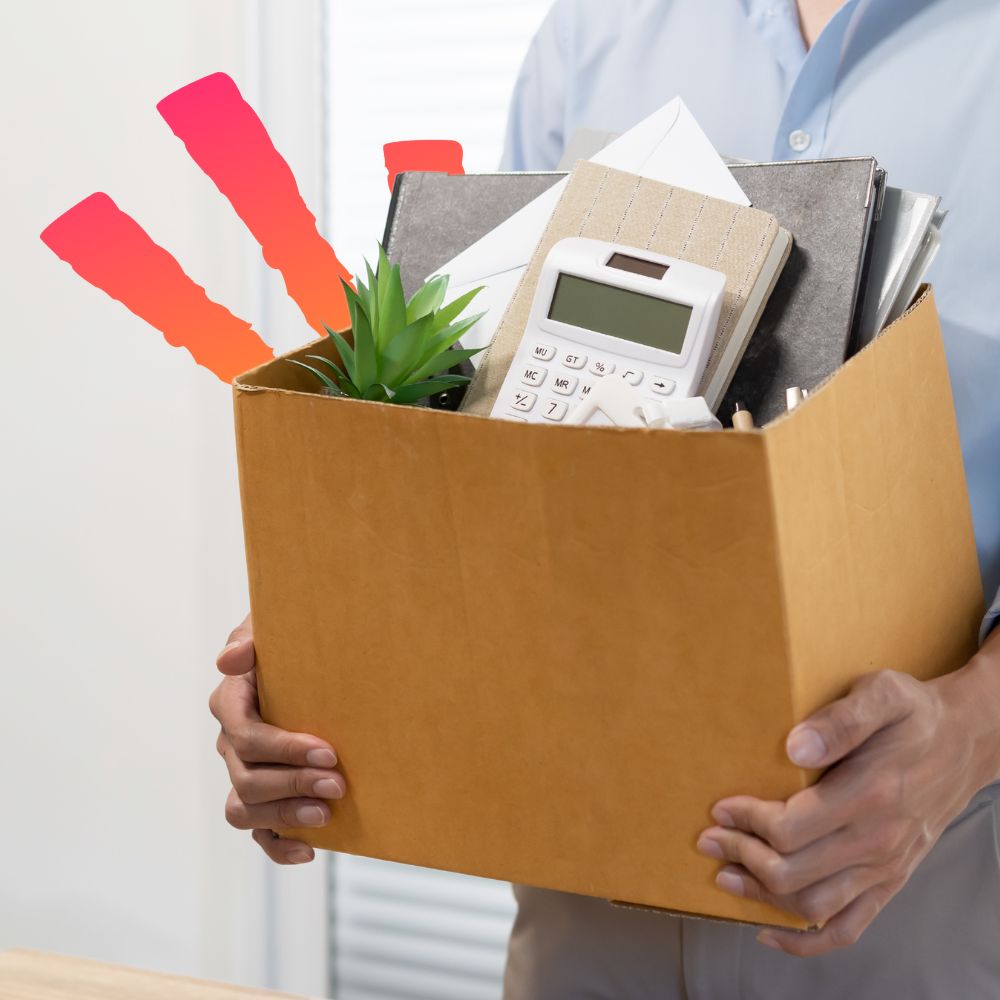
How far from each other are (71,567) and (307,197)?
0.58 meters

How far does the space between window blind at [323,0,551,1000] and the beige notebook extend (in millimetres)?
818

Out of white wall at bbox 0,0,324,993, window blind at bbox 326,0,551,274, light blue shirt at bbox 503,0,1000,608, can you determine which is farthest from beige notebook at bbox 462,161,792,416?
white wall at bbox 0,0,324,993

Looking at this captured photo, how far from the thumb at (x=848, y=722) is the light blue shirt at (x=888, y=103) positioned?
0.23 m

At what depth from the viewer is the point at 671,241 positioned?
598mm

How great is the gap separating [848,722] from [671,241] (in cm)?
27

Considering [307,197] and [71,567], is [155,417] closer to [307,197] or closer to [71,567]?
[71,567]

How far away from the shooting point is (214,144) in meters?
0.61

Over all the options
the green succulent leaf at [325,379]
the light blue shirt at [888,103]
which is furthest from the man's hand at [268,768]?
the light blue shirt at [888,103]

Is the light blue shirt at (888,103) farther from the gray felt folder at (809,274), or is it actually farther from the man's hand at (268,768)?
the man's hand at (268,768)

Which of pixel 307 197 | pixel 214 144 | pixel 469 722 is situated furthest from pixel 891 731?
pixel 307 197

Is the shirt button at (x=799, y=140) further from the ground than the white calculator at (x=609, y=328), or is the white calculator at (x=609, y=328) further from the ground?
the shirt button at (x=799, y=140)

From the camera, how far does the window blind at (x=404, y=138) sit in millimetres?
1399

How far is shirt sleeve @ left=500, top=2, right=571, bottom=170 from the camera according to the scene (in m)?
0.85

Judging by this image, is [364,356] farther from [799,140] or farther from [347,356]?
[799,140]
